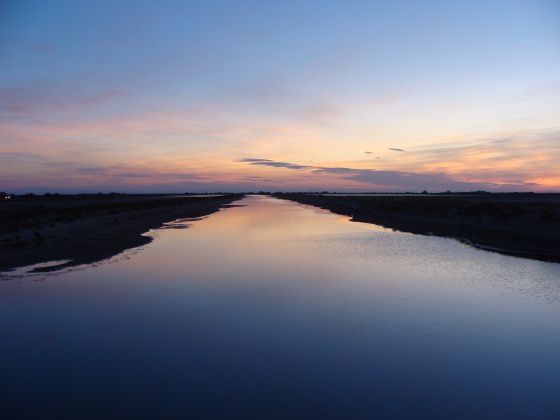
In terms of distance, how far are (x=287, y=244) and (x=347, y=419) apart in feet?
65.4

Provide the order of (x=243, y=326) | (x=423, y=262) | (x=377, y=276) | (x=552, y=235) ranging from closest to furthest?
(x=243, y=326) → (x=377, y=276) → (x=423, y=262) → (x=552, y=235)

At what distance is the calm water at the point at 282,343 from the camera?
6.04 metres

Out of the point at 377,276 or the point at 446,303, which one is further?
the point at 377,276

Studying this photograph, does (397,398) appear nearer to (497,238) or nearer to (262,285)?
(262,285)

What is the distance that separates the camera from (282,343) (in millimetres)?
8422

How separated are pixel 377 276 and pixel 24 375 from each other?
1157cm

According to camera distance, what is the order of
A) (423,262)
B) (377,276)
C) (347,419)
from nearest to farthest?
(347,419), (377,276), (423,262)

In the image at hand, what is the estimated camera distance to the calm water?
6.04 m

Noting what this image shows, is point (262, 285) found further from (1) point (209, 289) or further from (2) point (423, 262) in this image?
(2) point (423, 262)

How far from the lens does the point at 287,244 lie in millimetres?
25516

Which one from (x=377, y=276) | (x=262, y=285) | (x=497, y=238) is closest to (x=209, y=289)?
(x=262, y=285)

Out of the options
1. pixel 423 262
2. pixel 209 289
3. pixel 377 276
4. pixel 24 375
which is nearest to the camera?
pixel 24 375

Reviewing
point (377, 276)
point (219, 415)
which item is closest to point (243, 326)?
point (219, 415)

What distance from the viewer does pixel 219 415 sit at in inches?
223
